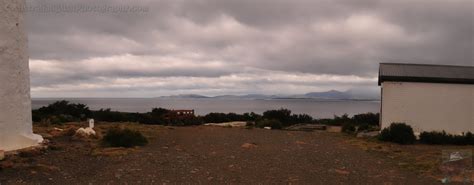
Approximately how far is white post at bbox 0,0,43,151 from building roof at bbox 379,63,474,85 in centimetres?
1170

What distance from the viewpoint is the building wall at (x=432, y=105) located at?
1557cm

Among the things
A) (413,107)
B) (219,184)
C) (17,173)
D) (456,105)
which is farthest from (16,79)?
(456,105)

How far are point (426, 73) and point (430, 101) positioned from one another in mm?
1074

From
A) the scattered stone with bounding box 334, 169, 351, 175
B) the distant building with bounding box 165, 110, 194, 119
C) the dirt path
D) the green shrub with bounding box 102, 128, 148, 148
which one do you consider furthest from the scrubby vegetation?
the scattered stone with bounding box 334, 169, 351, 175

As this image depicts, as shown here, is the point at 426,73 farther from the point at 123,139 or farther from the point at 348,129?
the point at 123,139

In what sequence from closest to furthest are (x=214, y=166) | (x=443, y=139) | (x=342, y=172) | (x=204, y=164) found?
1. (x=342, y=172)
2. (x=214, y=166)
3. (x=204, y=164)
4. (x=443, y=139)

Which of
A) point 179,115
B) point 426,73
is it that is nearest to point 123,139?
point 426,73

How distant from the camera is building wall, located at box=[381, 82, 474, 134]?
613 inches

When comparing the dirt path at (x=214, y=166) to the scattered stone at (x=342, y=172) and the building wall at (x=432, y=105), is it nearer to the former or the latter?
the scattered stone at (x=342, y=172)

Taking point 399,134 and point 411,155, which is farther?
point 399,134

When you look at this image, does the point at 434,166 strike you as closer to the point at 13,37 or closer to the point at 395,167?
the point at 395,167

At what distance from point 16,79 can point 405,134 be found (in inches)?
460

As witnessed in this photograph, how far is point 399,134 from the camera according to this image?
47.9 ft

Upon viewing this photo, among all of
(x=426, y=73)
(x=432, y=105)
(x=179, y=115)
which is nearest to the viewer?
(x=432, y=105)
